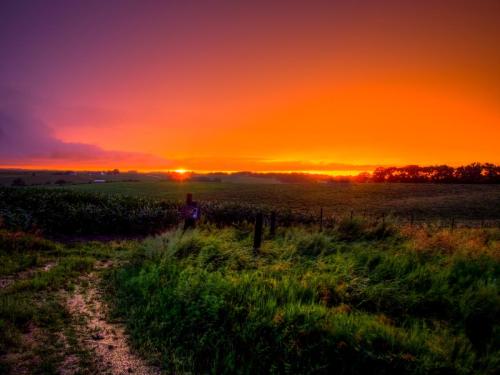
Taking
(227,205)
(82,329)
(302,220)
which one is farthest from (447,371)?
(227,205)

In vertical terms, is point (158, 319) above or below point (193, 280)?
below

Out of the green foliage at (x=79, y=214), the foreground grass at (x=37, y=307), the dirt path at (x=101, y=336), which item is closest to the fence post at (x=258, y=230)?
the dirt path at (x=101, y=336)

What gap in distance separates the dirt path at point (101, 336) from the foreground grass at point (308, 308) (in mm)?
282

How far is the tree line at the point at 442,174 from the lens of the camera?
253ft

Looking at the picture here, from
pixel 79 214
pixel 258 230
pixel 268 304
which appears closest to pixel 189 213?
pixel 258 230

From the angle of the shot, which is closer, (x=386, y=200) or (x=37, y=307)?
(x=37, y=307)

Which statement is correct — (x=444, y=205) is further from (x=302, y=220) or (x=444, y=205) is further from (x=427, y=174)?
(x=427, y=174)

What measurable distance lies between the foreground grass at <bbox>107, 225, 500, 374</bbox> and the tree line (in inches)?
3114

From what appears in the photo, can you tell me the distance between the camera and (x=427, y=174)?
82875 millimetres

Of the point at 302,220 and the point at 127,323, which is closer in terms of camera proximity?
the point at 127,323

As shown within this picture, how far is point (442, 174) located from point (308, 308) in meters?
89.2

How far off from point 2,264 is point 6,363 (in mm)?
6567

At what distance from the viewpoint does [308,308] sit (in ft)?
20.2

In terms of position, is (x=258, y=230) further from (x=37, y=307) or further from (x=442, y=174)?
(x=442, y=174)
